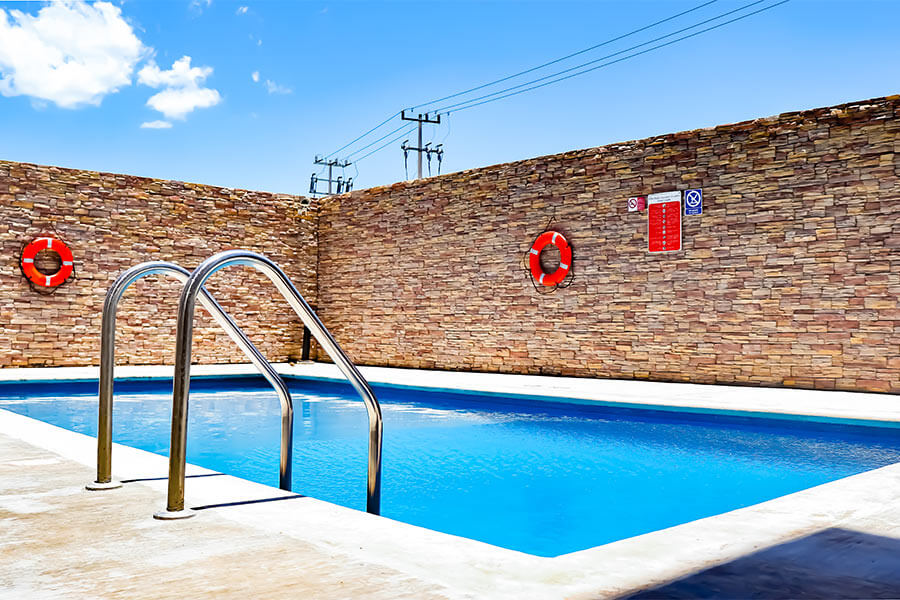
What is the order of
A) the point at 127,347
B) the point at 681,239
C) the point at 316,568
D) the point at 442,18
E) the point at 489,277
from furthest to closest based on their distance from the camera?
the point at 442,18 < the point at 127,347 < the point at 489,277 < the point at 681,239 < the point at 316,568

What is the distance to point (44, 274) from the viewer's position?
9.84 m

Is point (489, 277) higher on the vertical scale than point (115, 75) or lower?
lower

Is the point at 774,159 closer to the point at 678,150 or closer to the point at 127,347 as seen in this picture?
the point at 678,150

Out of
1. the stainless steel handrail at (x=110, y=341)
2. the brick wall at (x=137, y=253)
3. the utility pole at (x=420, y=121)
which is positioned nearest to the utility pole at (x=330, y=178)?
the utility pole at (x=420, y=121)

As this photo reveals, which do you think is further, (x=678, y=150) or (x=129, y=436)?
(x=678, y=150)

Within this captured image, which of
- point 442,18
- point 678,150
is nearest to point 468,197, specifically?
point 678,150

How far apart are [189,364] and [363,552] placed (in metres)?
0.78

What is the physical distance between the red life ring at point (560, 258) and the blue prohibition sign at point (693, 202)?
4.84 feet

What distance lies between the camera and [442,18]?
50.8 ft

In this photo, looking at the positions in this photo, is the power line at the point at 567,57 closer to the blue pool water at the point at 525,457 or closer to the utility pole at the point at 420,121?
the utility pole at the point at 420,121

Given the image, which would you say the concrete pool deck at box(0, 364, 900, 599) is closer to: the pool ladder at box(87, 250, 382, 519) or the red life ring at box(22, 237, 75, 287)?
the pool ladder at box(87, 250, 382, 519)

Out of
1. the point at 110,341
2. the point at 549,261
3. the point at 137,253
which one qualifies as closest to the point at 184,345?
the point at 110,341

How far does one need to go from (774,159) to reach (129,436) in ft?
20.6

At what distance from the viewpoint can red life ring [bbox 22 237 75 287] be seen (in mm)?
9703
